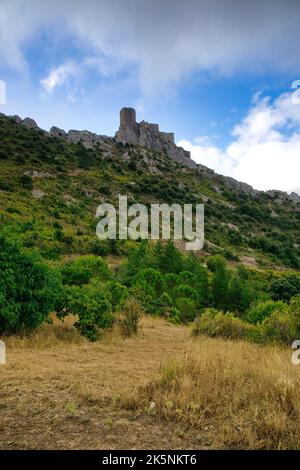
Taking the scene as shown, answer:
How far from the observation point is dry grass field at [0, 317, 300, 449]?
396cm

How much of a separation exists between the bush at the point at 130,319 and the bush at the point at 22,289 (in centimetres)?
267

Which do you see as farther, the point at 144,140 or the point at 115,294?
the point at 144,140

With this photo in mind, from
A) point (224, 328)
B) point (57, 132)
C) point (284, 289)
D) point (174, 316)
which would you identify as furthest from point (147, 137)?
point (224, 328)

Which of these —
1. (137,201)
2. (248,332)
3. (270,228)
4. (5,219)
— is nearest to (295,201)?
(270,228)

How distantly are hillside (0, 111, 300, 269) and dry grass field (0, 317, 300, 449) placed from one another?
18.9m

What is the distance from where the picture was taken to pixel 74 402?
499cm

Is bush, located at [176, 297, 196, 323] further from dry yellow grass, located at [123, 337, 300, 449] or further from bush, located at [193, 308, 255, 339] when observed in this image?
dry yellow grass, located at [123, 337, 300, 449]

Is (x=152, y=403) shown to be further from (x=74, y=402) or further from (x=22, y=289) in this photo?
(x=22, y=289)

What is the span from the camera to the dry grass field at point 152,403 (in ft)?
13.0

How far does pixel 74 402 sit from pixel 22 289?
452 centimetres

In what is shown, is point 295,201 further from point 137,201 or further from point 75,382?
point 75,382

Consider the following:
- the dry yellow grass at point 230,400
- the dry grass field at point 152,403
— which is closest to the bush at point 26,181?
the dry grass field at point 152,403

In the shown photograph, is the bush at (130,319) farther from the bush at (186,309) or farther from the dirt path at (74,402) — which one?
the bush at (186,309)

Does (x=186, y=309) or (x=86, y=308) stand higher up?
(x=86, y=308)
